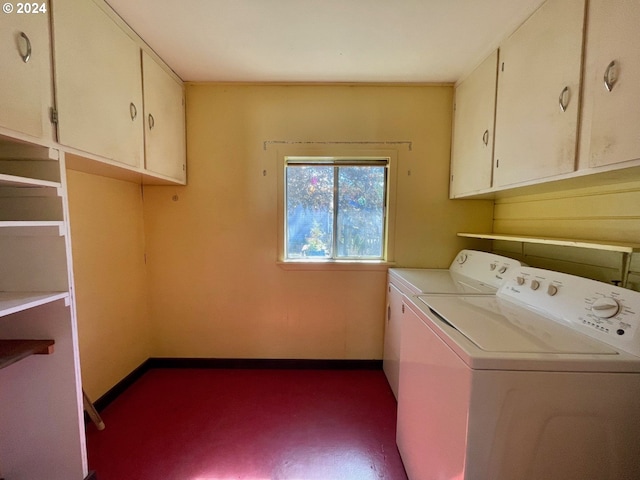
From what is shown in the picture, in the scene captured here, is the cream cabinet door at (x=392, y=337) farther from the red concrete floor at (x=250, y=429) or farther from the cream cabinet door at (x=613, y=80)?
the cream cabinet door at (x=613, y=80)

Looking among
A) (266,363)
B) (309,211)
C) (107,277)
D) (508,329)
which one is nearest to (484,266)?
(508,329)

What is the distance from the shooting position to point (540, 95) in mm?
1164

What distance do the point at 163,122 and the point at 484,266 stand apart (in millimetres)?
2534

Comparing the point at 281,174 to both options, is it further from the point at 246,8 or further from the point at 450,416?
the point at 450,416

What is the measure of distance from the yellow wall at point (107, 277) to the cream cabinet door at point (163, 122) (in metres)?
0.41

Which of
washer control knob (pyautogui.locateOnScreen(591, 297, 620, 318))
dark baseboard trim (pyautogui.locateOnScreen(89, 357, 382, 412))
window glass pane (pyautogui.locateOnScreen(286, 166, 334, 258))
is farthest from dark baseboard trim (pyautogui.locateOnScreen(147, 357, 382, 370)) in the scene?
washer control knob (pyautogui.locateOnScreen(591, 297, 620, 318))

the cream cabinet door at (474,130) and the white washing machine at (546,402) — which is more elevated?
the cream cabinet door at (474,130)

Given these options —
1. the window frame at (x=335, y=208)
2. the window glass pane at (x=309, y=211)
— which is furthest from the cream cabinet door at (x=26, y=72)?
the window glass pane at (x=309, y=211)

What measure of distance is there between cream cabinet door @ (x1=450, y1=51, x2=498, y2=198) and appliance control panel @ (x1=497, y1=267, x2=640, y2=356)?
0.67 metres

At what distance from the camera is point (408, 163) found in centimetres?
207

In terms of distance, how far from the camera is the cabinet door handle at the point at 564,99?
1.03 meters

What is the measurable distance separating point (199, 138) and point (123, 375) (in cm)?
200

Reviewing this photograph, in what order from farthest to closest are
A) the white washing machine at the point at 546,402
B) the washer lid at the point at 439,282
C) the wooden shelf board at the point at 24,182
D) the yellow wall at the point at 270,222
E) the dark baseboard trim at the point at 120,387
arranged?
1. the yellow wall at the point at 270,222
2. the dark baseboard trim at the point at 120,387
3. the washer lid at the point at 439,282
4. the wooden shelf board at the point at 24,182
5. the white washing machine at the point at 546,402

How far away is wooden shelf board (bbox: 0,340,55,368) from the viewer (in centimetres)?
96
